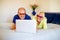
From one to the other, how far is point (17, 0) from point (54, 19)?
5.67ft

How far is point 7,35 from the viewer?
168 cm

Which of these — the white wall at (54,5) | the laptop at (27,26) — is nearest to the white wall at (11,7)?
the white wall at (54,5)

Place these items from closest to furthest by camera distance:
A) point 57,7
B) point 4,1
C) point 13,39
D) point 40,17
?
point 13,39 < point 40,17 < point 57,7 < point 4,1

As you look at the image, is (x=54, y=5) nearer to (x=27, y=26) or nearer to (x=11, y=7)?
(x=11, y=7)

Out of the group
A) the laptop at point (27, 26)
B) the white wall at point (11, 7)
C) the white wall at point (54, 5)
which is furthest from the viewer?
the white wall at point (11, 7)

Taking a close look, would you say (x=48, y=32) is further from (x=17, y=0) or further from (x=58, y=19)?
(x=17, y=0)

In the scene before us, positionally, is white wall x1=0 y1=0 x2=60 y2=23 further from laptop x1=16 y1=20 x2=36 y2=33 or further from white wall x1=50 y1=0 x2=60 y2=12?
laptop x1=16 y1=20 x2=36 y2=33

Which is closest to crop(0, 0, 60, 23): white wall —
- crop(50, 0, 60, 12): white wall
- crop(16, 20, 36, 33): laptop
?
crop(50, 0, 60, 12): white wall

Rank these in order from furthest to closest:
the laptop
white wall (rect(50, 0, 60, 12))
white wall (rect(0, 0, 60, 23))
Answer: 1. white wall (rect(0, 0, 60, 23))
2. white wall (rect(50, 0, 60, 12))
3. the laptop

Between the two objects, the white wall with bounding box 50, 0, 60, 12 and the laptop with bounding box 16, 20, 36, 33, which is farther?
the white wall with bounding box 50, 0, 60, 12

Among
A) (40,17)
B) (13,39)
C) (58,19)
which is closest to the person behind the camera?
(13,39)

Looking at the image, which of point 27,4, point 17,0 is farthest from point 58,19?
point 17,0

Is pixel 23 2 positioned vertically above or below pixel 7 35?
above

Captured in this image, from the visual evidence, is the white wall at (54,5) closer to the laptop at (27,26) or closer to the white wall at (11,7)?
the white wall at (11,7)
